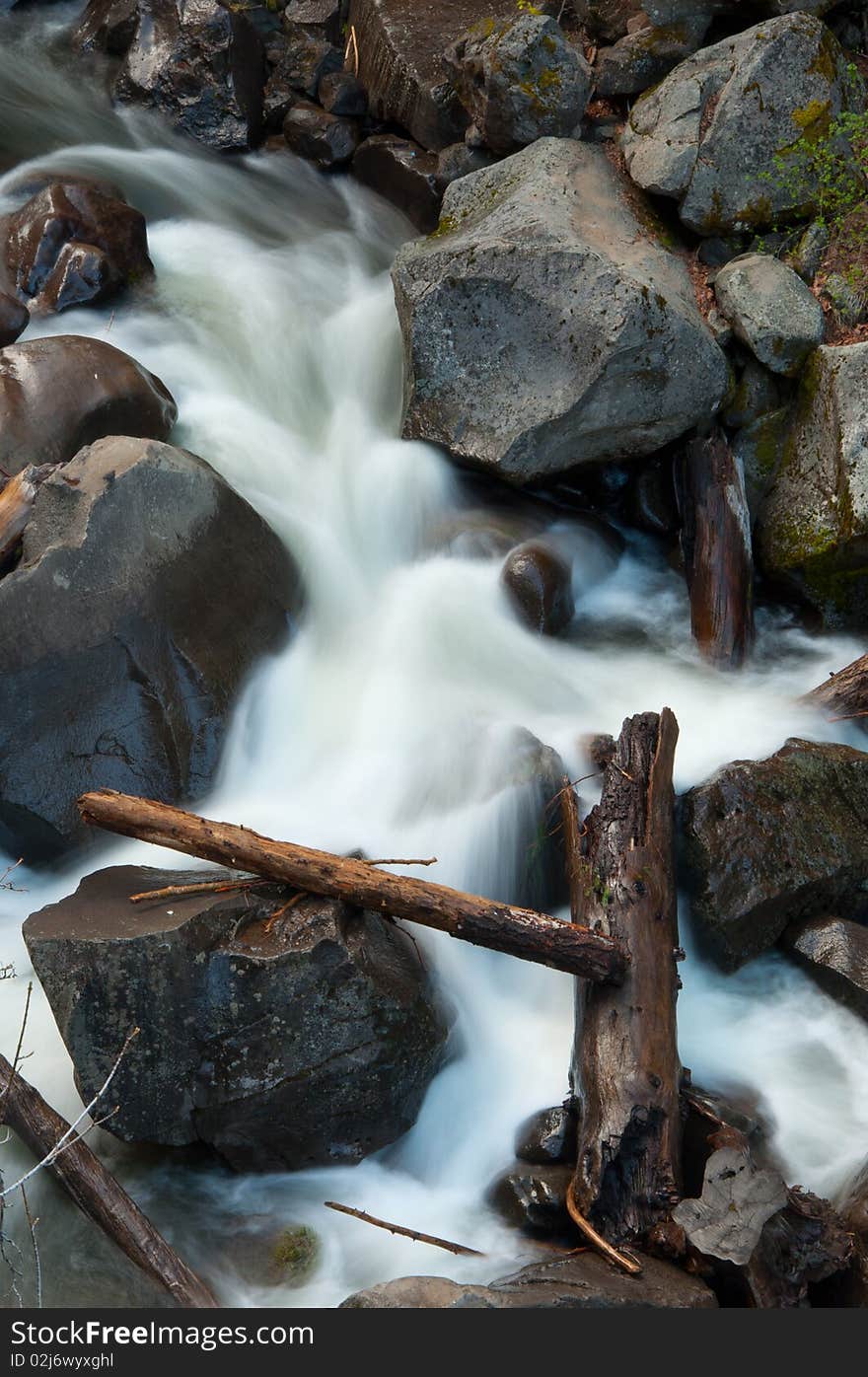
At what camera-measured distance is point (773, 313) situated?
6949 mm

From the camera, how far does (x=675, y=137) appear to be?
7.38 metres

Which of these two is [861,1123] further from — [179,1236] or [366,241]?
[366,241]

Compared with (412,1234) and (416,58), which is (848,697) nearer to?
(412,1234)

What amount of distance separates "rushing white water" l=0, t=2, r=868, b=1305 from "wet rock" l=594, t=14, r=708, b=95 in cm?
200

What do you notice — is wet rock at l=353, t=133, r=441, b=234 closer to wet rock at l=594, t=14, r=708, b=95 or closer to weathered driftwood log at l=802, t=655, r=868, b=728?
wet rock at l=594, t=14, r=708, b=95

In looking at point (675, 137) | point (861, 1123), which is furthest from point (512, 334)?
point (861, 1123)

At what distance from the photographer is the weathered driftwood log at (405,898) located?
14.6 ft

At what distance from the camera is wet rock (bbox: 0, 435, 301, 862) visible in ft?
17.8

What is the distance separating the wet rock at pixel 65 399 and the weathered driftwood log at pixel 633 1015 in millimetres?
3303

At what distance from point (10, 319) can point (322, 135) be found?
12.0 feet

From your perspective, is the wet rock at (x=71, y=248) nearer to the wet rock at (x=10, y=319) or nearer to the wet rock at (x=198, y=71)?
the wet rock at (x=10, y=319)

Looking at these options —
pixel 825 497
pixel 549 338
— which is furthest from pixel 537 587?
pixel 825 497

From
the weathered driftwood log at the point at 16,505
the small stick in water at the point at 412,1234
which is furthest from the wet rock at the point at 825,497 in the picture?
the small stick in water at the point at 412,1234

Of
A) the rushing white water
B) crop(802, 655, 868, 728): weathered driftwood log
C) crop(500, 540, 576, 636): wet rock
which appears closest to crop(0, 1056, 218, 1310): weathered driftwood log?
the rushing white water
